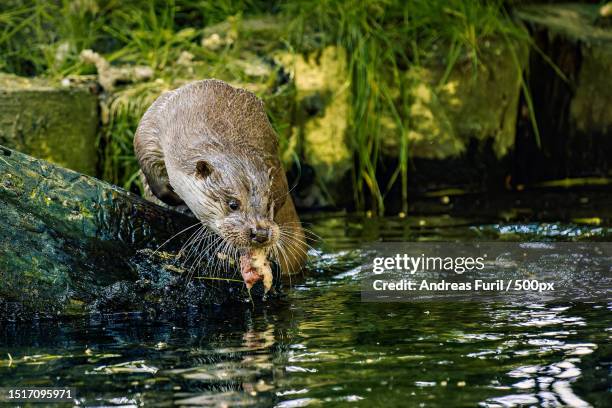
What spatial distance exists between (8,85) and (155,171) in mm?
1620

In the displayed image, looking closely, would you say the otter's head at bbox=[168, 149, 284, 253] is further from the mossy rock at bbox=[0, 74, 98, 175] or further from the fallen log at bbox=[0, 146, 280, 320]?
the mossy rock at bbox=[0, 74, 98, 175]

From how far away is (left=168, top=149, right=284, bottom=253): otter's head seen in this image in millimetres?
3514

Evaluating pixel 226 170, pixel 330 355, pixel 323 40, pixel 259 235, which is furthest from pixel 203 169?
pixel 323 40

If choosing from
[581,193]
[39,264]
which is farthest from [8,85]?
[581,193]

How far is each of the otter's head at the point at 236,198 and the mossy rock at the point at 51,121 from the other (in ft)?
6.09

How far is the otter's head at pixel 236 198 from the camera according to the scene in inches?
138

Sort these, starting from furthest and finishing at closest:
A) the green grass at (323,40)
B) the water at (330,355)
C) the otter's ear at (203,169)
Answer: the green grass at (323,40) < the otter's ear at (203,169) < the water at (330,355)

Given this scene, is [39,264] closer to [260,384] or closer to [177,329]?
[177,329]

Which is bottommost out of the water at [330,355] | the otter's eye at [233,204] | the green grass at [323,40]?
the water at [330,355]

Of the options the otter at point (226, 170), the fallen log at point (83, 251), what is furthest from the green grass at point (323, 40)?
the fallen log at point (83, 251)

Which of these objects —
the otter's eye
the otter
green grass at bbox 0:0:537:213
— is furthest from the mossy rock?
the otter's eye

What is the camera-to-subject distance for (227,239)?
357 centimetres

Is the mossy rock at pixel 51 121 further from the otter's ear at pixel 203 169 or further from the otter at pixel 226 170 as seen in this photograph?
the otter's ear at pixel 203 169

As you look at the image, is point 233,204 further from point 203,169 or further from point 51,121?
point 51,121
